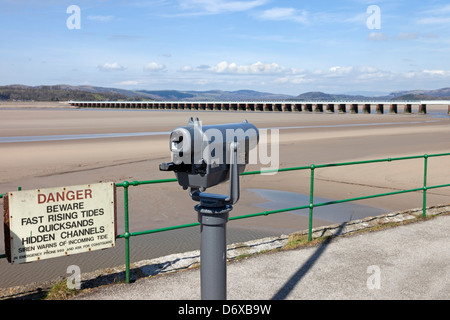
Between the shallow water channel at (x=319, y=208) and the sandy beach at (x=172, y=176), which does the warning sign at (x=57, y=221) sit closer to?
the sandy beach at (x=172, y=176)

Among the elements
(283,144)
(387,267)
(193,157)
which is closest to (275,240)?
(387,267)

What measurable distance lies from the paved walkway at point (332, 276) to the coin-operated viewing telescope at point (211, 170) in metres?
1.28

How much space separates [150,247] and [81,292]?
9.49 ft

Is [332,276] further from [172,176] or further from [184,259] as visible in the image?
[172,176]

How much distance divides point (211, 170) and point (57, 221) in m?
2.08

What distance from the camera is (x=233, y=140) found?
10.2ft

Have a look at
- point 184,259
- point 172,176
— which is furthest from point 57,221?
point 172,176

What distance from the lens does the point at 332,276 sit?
4.84 m

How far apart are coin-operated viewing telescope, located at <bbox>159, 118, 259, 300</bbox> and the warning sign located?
5.62 feet

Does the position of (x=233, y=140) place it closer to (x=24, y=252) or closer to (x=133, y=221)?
(x=24, y=252)

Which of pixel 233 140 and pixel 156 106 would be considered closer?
pixel 233 140

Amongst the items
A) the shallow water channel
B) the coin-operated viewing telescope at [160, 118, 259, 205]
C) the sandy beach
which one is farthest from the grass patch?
the shallow water channel

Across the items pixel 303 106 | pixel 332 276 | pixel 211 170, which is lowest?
pixel 332 276

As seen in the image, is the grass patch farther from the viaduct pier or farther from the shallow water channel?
the viaduct pier
